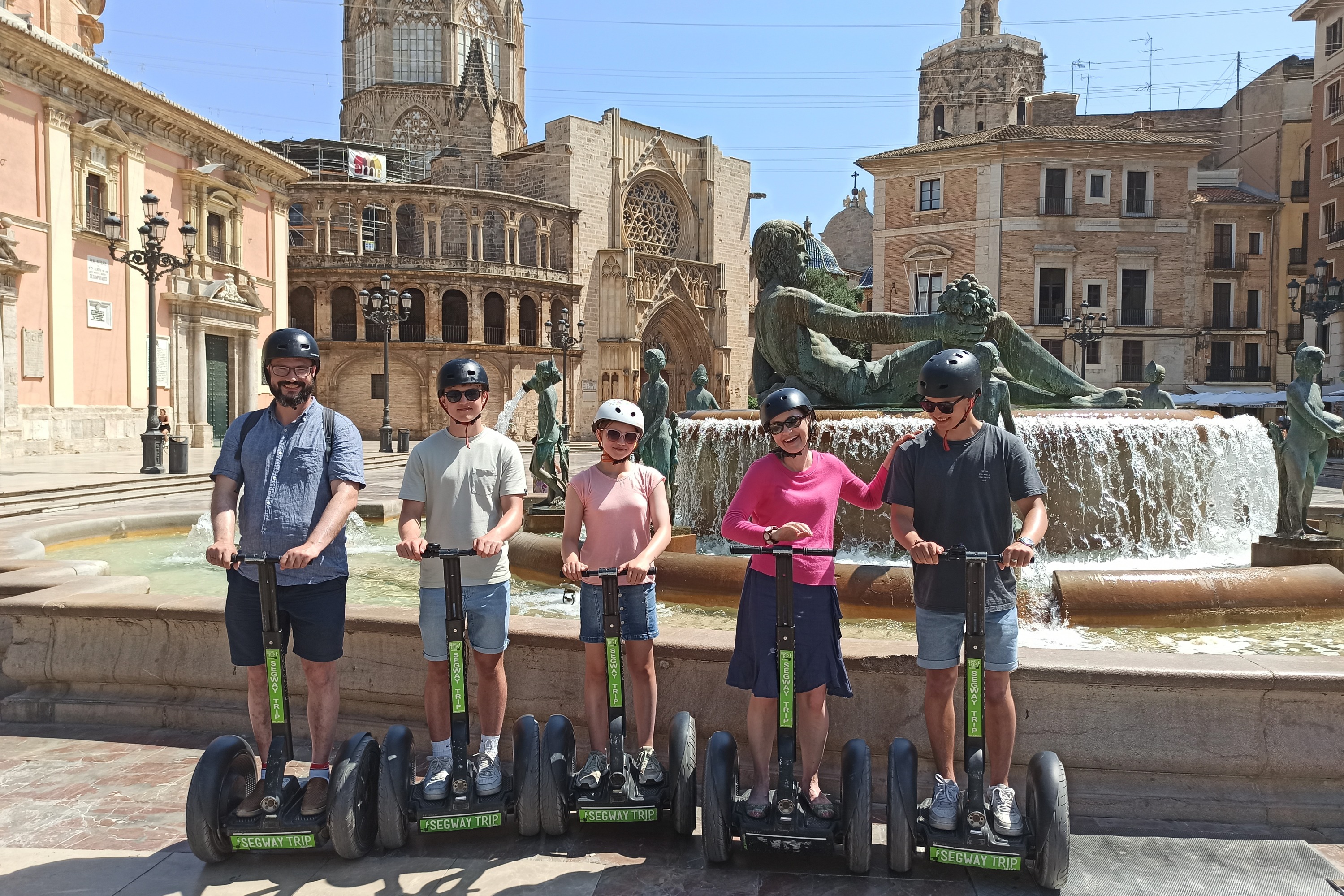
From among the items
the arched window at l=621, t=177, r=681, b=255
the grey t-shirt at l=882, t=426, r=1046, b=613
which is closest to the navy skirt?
the grey t-shirt at l=882, t=426, r=1046, b=613

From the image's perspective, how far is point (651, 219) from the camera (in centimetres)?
5094

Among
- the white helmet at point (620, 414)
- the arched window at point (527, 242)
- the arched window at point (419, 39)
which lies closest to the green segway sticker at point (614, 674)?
the white helmet at point (620, 414)

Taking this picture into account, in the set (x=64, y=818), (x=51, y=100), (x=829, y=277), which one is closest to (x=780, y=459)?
(x=64, y=818)

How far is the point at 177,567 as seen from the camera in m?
8.23

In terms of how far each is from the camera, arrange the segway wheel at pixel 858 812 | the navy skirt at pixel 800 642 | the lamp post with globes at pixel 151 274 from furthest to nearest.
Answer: the lamp post with globes at pixel 151 274, the navy skirt at pixel 800 642, the segway wheel at pixel 858 812

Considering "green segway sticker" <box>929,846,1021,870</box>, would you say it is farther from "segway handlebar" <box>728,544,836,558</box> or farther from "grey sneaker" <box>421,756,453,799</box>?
"grey sneaker" <box>421,756,453,799</box>

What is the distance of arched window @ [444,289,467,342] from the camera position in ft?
141

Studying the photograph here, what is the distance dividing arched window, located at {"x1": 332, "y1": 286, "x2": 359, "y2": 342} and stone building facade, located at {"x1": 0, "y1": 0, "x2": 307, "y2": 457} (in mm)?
9436

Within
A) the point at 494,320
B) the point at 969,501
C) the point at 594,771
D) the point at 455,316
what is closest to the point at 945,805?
the point at 969,501

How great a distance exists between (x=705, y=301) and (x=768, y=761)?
4980cm

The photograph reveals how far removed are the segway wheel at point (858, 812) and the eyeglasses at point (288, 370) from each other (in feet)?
7.43

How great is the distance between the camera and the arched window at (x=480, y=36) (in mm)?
53344

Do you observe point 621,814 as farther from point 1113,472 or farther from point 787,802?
point 1113,472

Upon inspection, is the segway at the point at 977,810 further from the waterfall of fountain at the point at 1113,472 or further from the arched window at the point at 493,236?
the arched window at the point at 493,236
